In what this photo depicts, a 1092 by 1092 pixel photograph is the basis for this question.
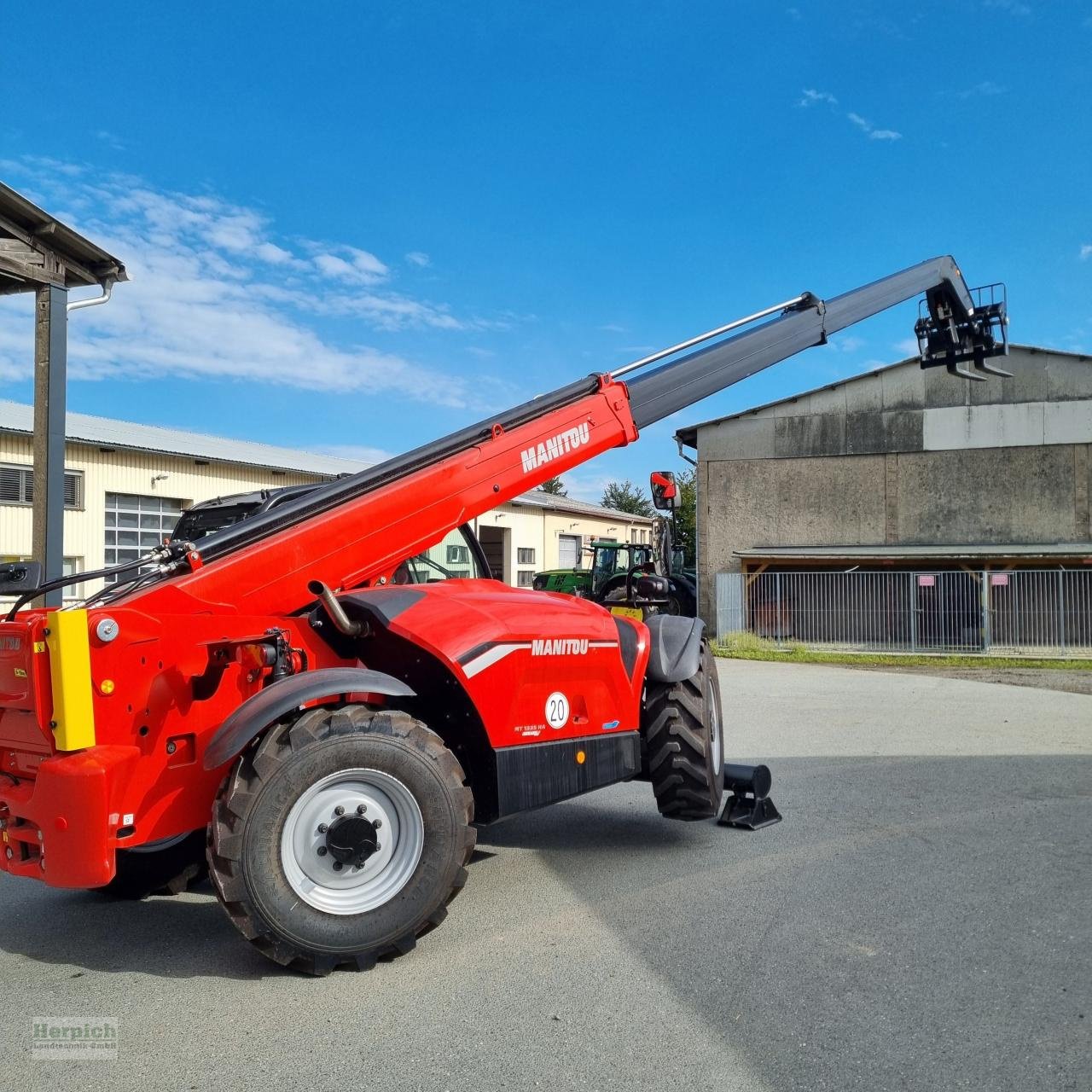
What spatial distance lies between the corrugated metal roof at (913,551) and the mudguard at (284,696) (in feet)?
68.2

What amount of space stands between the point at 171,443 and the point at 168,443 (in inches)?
6.8

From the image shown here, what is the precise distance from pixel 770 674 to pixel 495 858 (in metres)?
12.0

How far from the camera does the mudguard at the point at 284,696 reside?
3910 mm

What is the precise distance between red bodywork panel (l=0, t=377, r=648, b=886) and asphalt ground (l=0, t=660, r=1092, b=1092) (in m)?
0.69

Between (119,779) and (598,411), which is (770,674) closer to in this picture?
(598,411)

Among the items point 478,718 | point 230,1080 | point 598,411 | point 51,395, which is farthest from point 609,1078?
point 51,395

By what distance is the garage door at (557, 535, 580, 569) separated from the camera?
36.7m

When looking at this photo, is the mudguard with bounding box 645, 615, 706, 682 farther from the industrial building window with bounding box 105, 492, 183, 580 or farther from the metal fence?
the industrial building window with bounding box 105, 492, 183, 580

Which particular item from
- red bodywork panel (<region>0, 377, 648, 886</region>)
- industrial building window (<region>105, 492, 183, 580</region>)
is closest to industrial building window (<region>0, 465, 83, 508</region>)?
industrial building window (<region>105, 492, 183, 580</region>)

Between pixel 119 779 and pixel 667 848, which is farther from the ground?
pixel 119 779

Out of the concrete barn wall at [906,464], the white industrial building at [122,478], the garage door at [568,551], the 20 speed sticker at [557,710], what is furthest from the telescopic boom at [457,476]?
the garage door at [568,551]

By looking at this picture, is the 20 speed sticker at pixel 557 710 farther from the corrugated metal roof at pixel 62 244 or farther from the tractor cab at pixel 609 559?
the tractor cab at pixel 609 559

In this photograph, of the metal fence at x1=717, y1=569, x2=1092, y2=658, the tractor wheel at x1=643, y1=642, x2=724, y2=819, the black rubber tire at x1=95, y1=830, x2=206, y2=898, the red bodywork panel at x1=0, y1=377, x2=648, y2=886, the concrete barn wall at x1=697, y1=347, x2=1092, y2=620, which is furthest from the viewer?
the concrete barn wall at x1=697, y1=347, x2=1092, y2=620

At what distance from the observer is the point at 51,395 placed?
25.1 ft
